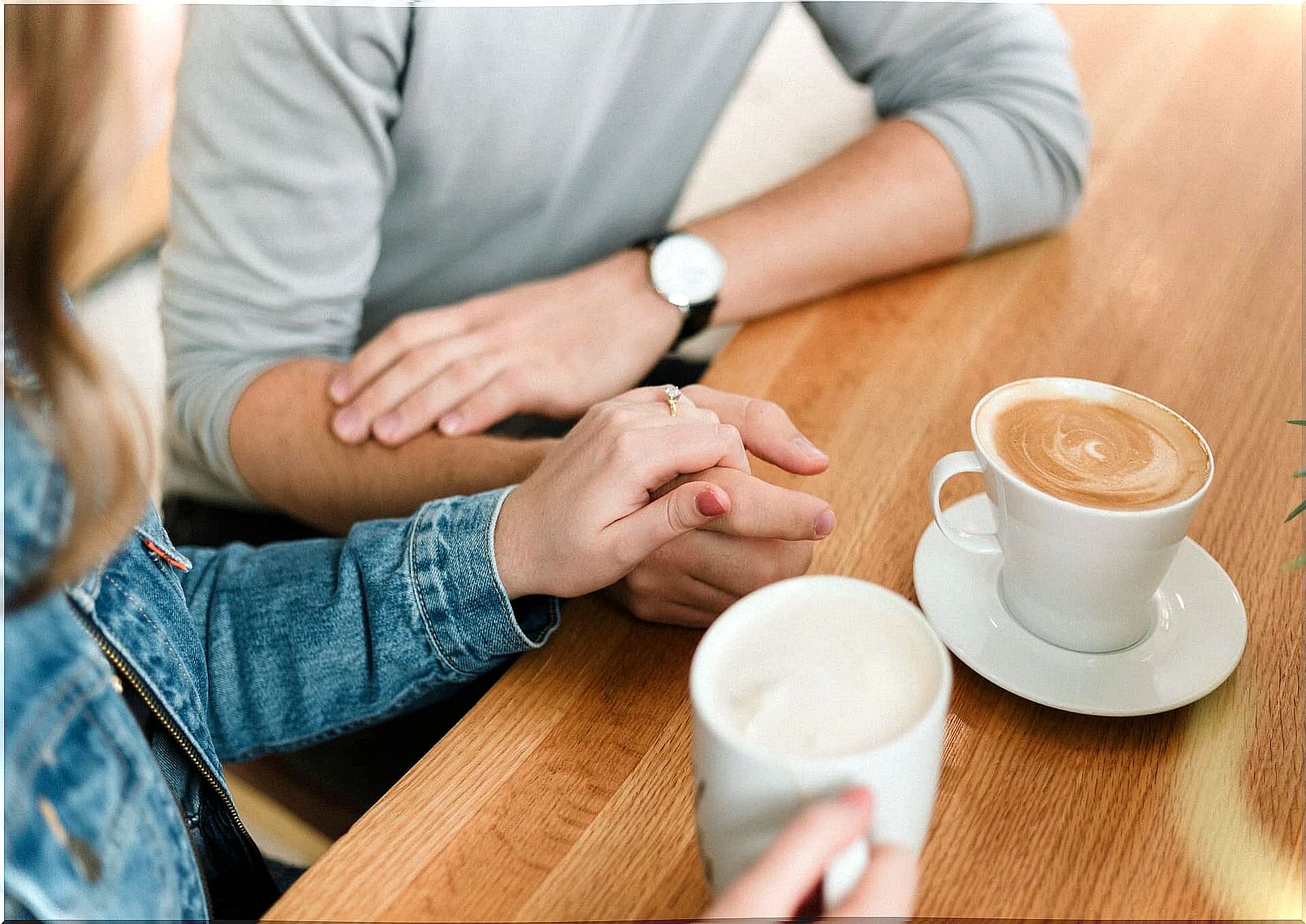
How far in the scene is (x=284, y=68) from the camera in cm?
81

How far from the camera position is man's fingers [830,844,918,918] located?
37 cm

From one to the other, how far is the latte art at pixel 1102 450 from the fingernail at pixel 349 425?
1.60 ft

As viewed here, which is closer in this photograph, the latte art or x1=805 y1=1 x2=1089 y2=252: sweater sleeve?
the latte art

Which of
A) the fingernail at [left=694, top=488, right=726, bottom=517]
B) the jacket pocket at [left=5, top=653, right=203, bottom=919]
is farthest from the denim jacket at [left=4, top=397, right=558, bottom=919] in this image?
the fingernail at [left=694, top=488, right=726, bottom=517]

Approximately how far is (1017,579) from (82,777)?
462mm

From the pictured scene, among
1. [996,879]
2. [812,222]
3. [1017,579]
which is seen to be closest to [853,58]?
[812,222]

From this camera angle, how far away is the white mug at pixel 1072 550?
0.50m

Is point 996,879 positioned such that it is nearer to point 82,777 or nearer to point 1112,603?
point 1112,603

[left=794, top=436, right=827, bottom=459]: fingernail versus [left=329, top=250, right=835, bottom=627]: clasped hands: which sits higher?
[left=794, top=436, right=827, bottom=459]: fingernail

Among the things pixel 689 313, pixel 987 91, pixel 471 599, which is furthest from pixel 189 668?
pixel 987 91

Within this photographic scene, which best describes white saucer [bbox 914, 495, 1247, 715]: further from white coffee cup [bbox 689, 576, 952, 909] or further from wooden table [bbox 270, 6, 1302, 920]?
white coffee cup [bbox 689, 576, 952, 909]

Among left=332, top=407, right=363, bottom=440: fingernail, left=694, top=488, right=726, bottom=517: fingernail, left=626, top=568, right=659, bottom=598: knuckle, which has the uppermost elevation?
left=694, top=488, right=726, bottom=517: fingernail

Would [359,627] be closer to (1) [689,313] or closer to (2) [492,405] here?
Result: (2) [492,405]

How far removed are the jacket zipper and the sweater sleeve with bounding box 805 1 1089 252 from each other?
71 cm
